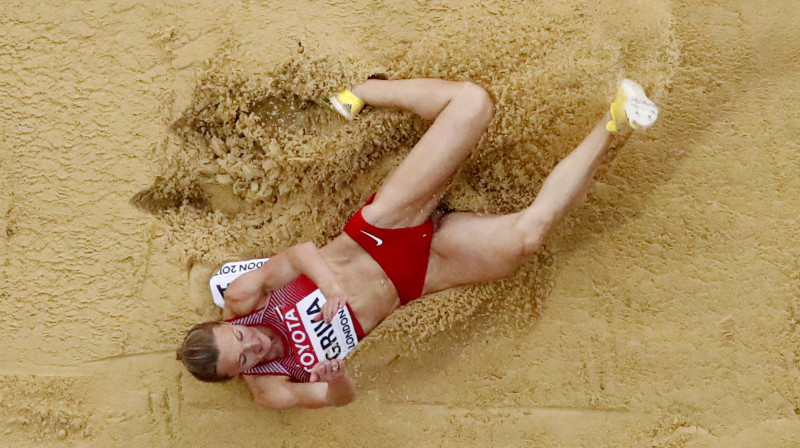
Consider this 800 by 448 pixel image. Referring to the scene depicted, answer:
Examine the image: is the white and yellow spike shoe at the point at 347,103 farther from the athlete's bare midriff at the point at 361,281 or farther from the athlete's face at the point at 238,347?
the athlete's face at the point at 238,347

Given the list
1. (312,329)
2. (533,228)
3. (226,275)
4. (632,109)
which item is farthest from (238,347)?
(632,109)

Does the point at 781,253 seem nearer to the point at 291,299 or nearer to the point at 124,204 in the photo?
the point at 291,299

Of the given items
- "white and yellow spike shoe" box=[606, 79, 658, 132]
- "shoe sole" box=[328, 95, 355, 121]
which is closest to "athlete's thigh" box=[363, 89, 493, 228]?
"shoe sole" box=[328, 95, 355, 121]

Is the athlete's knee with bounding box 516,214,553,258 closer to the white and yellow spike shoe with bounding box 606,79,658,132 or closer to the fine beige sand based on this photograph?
the fine beige sand

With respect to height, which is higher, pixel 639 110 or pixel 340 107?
pixel 639 110

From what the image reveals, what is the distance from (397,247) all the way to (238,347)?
0.71 m

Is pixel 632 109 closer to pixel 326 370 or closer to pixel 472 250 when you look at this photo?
pixel 472 250

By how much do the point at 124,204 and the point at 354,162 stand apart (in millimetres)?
1018

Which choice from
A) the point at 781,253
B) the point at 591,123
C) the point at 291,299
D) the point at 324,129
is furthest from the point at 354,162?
the point at 781,253

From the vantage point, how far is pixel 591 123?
270 centimetres

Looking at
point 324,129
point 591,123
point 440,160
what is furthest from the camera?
point 324,129

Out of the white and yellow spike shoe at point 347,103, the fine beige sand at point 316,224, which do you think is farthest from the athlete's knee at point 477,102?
the white and yellow spike shoe at point 347,103

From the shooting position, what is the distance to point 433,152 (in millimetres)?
2525

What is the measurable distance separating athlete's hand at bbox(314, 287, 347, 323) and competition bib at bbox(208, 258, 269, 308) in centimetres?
43
